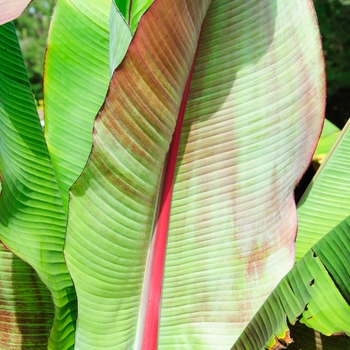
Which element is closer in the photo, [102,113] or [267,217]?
[102,113]

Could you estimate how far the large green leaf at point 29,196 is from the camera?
763 mm

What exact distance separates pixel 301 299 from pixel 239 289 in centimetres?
13

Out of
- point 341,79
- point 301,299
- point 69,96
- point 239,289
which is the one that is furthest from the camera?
point 341,79

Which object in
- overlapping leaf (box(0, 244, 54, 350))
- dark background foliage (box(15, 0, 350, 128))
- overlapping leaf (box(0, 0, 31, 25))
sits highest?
dark background foliage (box(15, 0, 350, 128))

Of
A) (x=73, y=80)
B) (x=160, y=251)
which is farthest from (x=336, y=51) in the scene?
(x=160, y=251)

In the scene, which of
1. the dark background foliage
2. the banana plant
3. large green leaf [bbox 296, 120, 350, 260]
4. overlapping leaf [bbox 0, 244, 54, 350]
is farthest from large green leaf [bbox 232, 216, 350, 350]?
the dark background foliage

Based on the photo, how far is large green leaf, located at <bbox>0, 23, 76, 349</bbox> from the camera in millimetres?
763

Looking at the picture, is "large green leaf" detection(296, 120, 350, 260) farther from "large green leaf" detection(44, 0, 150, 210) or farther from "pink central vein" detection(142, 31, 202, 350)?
"large green leaf" detection(44, 0, 150, 210)

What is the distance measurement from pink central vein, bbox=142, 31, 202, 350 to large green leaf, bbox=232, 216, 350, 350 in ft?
0.59

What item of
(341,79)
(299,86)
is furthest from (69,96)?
(341,79)

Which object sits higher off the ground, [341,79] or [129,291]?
[341,79]

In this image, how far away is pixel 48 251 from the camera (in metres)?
0.79

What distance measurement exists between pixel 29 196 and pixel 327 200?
51cm

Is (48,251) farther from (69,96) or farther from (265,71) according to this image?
(265,71)
